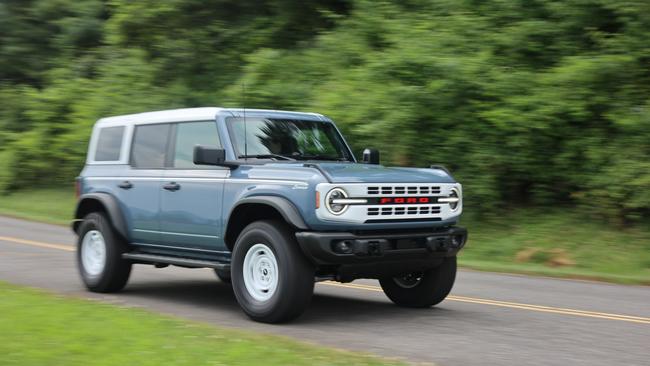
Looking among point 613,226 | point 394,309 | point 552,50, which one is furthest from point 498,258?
point 394,309

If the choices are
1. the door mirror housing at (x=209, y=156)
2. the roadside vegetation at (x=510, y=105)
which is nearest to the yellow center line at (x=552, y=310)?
the door mirror housing at (x=209, y=156)

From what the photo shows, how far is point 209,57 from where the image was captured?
27172mm

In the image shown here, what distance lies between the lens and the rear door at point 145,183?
386 inches

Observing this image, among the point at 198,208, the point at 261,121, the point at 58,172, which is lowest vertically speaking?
the point at 58,172

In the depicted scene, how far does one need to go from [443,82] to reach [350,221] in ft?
33.1

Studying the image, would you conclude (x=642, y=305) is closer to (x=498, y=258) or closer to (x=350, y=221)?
(x=350, y=221)

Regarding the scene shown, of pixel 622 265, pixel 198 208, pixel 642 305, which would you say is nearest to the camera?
pixel 198 208

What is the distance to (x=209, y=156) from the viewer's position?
8.56 metres

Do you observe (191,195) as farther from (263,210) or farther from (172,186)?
(263,210)

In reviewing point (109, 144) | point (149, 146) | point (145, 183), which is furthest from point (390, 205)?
point (109, 144)

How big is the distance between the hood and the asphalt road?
139 cm

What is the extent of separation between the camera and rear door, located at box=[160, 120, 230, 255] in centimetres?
896

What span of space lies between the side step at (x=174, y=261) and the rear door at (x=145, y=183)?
0.16 metres

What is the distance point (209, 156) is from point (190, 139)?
113 centimetres
